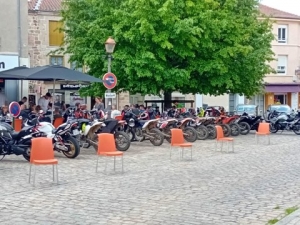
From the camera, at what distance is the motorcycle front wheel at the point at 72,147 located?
46.6 ft

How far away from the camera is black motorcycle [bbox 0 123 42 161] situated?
43.8 ft

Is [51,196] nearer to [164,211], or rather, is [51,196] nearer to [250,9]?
[164,211]

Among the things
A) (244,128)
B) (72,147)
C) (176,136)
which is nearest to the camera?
(72,147)

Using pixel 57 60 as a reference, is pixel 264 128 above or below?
below

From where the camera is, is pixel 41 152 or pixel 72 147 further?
pixel 72 147

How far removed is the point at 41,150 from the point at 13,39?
17.9 m

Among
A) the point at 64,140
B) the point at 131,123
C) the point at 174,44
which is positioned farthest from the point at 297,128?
the point at 64,140

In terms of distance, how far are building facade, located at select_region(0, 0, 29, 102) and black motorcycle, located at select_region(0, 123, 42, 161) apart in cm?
1341

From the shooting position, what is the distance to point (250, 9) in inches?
1009

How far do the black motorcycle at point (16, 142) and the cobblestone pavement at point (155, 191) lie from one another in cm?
28

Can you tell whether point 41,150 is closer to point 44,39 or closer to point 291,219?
point 291,219

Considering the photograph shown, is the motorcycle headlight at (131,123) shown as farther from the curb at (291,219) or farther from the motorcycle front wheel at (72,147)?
the curb at (291,219)

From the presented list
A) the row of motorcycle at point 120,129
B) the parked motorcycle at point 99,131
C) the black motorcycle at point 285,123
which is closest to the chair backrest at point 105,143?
the row of motorcycle at point 120,129

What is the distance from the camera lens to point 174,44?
23.5 metres
